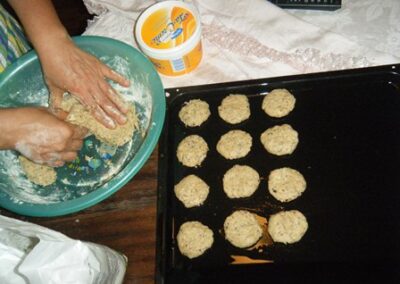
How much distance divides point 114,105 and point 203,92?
26 centimetres

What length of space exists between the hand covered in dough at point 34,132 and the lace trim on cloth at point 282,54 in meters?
0.55

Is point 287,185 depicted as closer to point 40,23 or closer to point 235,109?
point 235,109

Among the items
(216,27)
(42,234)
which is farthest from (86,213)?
(216,27)

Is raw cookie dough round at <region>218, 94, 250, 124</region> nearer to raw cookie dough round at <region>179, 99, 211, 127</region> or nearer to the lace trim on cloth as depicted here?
raw cookie dough round at <region>179, 99, 211, 127</region>

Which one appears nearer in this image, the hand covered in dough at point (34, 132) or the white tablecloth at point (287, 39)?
the hand covered in dough at point (34, 132)

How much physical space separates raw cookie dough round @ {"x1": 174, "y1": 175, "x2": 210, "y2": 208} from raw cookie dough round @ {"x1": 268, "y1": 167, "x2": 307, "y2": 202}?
17 cm

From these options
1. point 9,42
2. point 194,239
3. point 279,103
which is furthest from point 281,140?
point 9,42

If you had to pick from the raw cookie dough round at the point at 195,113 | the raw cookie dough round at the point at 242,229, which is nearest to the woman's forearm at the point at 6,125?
the raw cookie dough round at the point at 195,113

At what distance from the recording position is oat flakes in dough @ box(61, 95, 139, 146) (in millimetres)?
1035

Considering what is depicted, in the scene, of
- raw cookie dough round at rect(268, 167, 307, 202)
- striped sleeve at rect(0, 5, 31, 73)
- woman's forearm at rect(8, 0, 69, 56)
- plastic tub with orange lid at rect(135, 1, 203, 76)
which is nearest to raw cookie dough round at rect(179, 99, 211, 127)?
plastic tub with orange lid at rect(135, 1, 203, 76)

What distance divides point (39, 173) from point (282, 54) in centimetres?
79

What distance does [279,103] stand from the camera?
1.01 metres

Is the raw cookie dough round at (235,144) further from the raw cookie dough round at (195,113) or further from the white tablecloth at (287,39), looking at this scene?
the white tablecloth at (287,39)

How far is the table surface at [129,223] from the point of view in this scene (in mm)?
880
